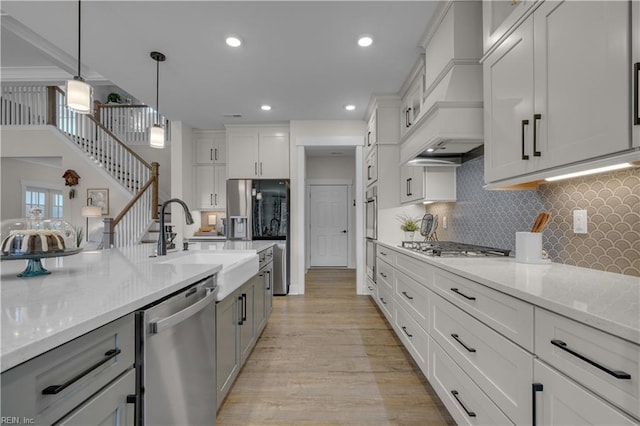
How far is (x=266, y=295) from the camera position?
2979mm

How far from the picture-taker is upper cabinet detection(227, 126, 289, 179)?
4805mm

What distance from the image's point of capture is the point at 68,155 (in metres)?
5.64

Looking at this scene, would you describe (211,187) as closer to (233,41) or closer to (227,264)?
(233,41)

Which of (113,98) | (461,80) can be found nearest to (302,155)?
(461,80)

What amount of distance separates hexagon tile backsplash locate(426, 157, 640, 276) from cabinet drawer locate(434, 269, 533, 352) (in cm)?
61

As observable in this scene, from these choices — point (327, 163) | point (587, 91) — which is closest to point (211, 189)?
point (327, 163)

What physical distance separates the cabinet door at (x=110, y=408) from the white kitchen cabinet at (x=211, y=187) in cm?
449

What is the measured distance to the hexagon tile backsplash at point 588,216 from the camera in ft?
4.00

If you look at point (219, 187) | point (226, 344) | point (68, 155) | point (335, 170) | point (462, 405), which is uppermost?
point (68, 155)

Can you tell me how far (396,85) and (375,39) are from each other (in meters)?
0.98

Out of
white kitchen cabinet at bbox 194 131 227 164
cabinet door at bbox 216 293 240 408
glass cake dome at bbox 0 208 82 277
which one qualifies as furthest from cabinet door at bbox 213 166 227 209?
glass cake dome at bbox 0 208 82 277

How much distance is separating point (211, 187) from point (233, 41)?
3.06 metres

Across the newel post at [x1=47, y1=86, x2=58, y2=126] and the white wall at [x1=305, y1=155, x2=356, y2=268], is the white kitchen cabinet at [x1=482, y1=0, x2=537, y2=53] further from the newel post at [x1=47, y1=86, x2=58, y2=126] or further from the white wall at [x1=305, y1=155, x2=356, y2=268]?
the newel post at [x1=47, y1=86, x2=58, y2=126]

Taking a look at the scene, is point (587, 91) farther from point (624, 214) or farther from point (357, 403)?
point (357, 403)
